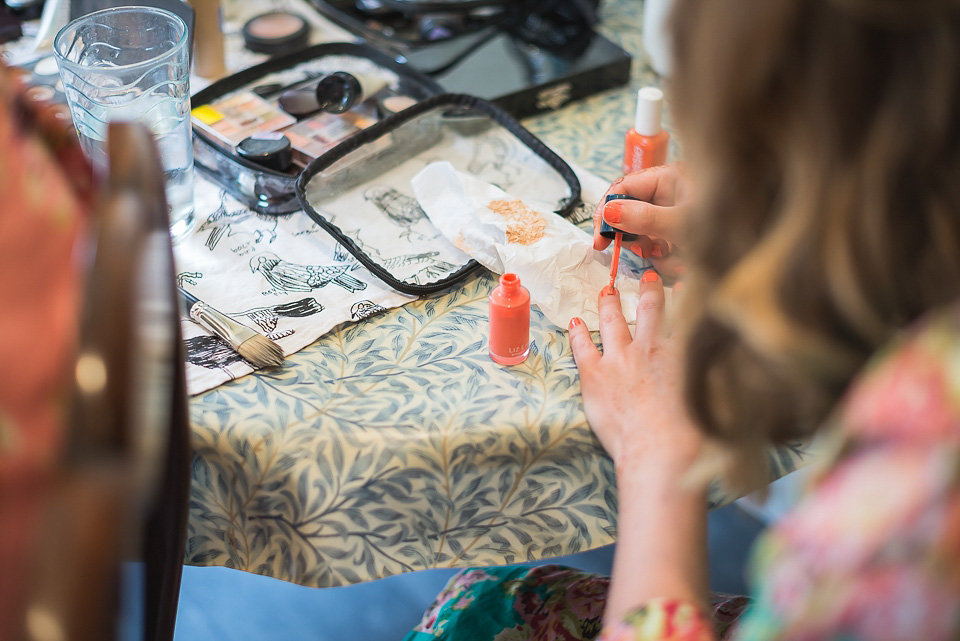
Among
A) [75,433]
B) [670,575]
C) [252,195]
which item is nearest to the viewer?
[75,433]

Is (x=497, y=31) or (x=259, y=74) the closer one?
(x=259, y=74)

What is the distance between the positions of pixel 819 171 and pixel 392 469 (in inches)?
15.0

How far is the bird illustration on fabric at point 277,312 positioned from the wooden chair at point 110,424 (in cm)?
33

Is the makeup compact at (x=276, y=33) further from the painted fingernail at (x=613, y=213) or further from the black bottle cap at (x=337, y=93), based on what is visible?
the painted fingernail at (x=613, y=213)

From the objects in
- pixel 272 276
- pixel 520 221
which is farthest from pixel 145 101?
pixel 520 221

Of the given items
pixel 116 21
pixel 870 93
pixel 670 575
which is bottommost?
pixel 670 575

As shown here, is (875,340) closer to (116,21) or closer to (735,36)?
(735,36)

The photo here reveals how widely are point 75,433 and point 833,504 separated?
0.33m

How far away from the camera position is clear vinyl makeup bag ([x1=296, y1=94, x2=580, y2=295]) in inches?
32.1

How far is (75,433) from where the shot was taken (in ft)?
1.05

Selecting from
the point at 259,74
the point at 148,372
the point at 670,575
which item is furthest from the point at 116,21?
the point at 670,575

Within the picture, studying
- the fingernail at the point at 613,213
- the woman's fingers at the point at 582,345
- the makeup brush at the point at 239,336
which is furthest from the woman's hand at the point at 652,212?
the makeup brush at the point at 239,336

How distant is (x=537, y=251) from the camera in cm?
78

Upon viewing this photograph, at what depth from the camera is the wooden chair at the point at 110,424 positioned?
0.32m
